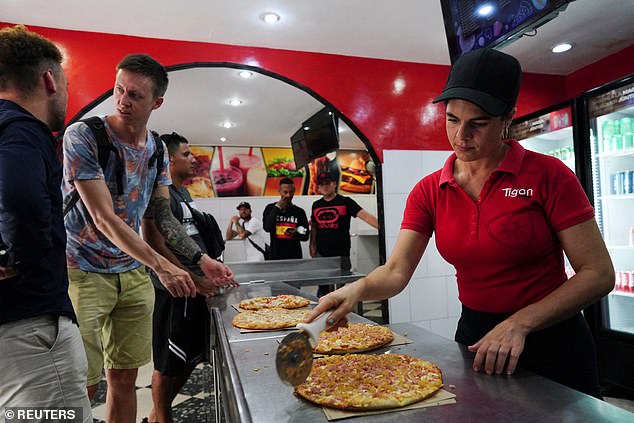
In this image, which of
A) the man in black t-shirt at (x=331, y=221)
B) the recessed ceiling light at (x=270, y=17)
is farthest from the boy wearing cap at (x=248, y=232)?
the recessed ceiling light at (x=270, y=17)

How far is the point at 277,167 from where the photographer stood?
3.83 metres

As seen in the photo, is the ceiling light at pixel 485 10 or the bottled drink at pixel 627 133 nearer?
the ceiling light at pixel 485 10

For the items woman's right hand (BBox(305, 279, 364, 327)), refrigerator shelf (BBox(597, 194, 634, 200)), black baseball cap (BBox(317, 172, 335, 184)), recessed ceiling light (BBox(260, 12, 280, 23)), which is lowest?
woman's right hand (BBox(305, 279, 364, 327))

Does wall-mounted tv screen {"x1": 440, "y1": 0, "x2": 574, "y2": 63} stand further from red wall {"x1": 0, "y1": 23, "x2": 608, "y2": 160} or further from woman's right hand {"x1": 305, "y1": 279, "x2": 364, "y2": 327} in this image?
red wall {"x1": 0, "y1": 23, "x2": 608, "y2": 160}

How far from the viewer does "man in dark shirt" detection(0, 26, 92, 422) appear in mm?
1256

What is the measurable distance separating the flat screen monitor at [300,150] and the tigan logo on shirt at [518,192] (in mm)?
2740

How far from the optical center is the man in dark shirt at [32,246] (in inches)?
49.4

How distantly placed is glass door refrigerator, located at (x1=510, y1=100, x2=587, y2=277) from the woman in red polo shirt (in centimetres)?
280

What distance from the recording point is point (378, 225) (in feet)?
13.9

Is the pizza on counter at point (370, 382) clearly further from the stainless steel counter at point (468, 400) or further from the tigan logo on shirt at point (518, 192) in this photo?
the tigan logo on shirt at point (518, 192)

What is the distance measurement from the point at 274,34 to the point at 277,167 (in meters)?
1.13

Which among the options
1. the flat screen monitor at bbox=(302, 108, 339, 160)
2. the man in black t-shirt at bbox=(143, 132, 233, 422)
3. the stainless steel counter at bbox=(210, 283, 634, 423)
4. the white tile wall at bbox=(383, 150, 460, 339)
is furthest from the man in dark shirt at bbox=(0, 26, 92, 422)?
the white tile wall at bbox=(383, 150, 460, 339)

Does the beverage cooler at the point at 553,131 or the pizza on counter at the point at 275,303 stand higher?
the beverage cooler at the point at 553,131

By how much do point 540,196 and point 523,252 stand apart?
17 centimetres
